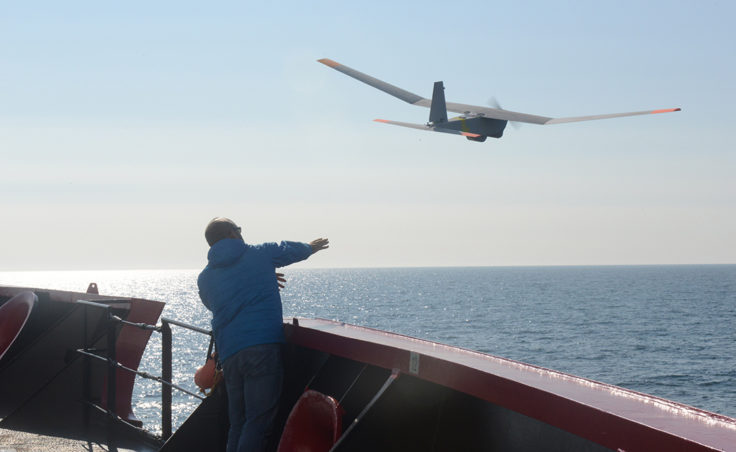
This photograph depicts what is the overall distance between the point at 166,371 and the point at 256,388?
1.08 metres

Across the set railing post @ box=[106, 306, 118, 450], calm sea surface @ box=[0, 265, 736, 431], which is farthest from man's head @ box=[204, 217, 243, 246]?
calm sea surface @ box=[0, 265, 736, 431]

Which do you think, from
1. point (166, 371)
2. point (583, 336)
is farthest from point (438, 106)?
point (583, 336)

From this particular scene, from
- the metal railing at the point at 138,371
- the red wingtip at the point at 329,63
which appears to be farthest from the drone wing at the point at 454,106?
the metal railing at the point at 138,371

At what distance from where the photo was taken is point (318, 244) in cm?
484

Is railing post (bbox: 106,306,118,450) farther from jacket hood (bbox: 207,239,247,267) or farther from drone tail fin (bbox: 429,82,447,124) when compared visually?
drone tail fin (bbox: 429,82,447,124)

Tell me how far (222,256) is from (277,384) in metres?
0.92

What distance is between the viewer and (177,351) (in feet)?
213

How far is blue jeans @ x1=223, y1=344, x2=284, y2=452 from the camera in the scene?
448cm

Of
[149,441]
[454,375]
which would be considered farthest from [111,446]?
[454,375]

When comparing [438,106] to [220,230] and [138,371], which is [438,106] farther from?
[220,230]

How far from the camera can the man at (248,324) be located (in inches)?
177

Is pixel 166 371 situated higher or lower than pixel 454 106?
lower

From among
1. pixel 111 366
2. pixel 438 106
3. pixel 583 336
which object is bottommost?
pixel 583 336

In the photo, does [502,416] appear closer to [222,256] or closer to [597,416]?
[597,416]
